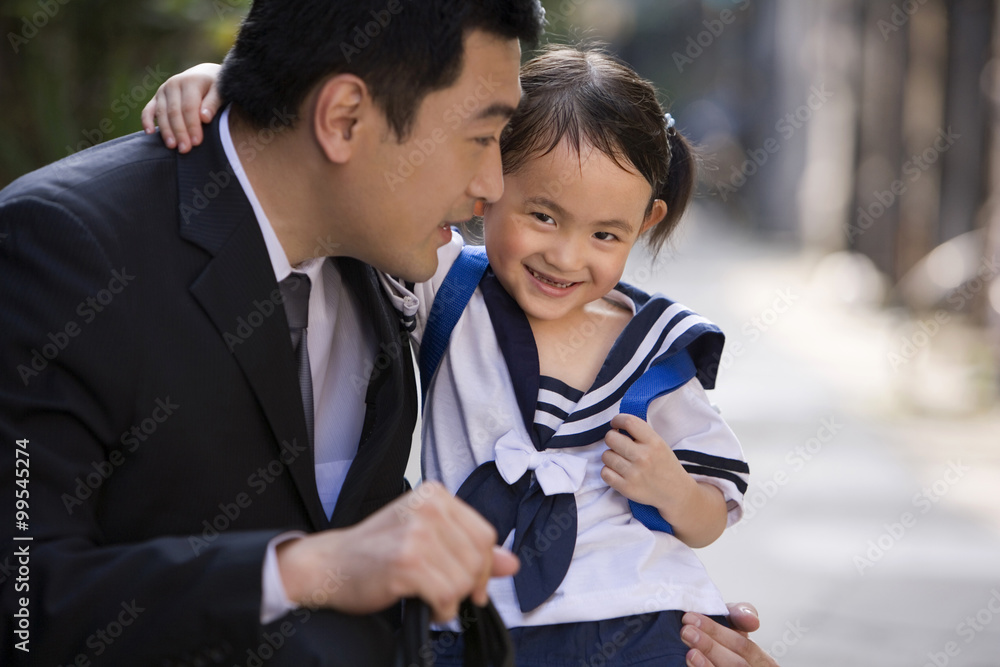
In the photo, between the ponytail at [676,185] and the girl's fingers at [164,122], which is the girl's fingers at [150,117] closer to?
the girl's fingers at [164,122]

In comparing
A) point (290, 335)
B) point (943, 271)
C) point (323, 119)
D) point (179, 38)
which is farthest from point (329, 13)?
point (943, 271)

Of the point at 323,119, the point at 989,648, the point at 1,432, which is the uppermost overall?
the point at 323,119

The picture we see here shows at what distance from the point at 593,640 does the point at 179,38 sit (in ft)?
10.7

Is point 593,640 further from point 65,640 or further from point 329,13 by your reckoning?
point 329,13

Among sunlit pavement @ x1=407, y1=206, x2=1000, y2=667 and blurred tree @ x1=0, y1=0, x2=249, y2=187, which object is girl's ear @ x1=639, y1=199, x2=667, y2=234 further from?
blurred tree @ x1=0, y1=0, x2=249, y2=187

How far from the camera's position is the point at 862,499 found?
5.27 metres

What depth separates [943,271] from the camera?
26.5 ft

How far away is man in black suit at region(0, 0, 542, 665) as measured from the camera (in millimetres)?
1496
